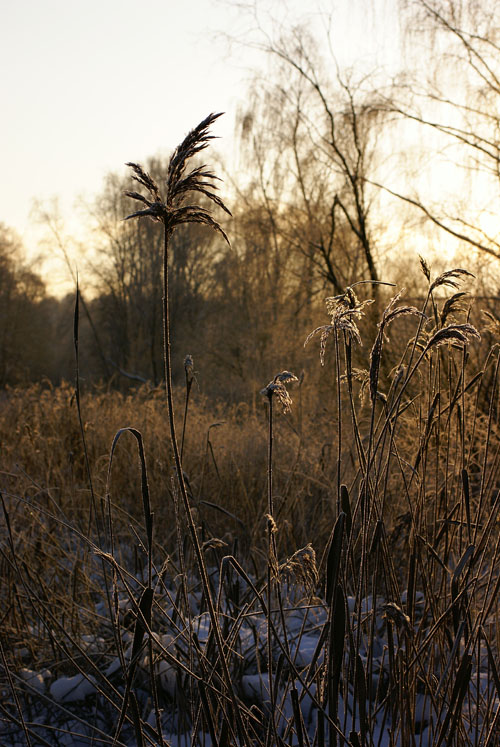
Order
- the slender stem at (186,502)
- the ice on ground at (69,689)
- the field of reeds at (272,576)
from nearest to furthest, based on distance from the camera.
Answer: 1. the slender stem at (186,502)
2. the field of reeds at (272,576)
3. the ice on ground at (69,689)

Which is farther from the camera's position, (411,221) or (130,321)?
(130,321)

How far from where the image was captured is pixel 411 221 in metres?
7.81

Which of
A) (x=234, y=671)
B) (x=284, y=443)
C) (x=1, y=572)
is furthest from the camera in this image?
(x=284, y=443)

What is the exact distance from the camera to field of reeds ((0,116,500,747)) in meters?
1.14

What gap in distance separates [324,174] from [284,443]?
844 centimetres

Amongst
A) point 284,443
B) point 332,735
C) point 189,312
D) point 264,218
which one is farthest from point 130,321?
point 332,735

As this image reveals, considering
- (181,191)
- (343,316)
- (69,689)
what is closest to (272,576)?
(343,316)

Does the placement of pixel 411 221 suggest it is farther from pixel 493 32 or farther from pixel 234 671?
pixel 234 671

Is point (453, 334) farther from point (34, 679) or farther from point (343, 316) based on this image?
point (34, 679)

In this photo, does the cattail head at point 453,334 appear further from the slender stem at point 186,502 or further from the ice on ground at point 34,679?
the ice on ground at point 34,679

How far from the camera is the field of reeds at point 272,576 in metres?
1.14

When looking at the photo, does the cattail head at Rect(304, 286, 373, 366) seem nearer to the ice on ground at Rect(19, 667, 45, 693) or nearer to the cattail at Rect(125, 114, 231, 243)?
the cattail at Rect(125, 114, 231, 243)

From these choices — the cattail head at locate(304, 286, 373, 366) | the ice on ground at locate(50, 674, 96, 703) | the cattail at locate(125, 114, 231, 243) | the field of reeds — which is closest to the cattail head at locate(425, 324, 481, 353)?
the field of reeds

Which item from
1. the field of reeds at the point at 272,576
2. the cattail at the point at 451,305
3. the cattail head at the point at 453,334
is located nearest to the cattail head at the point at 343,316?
the field of reeds at the point at 272,576
